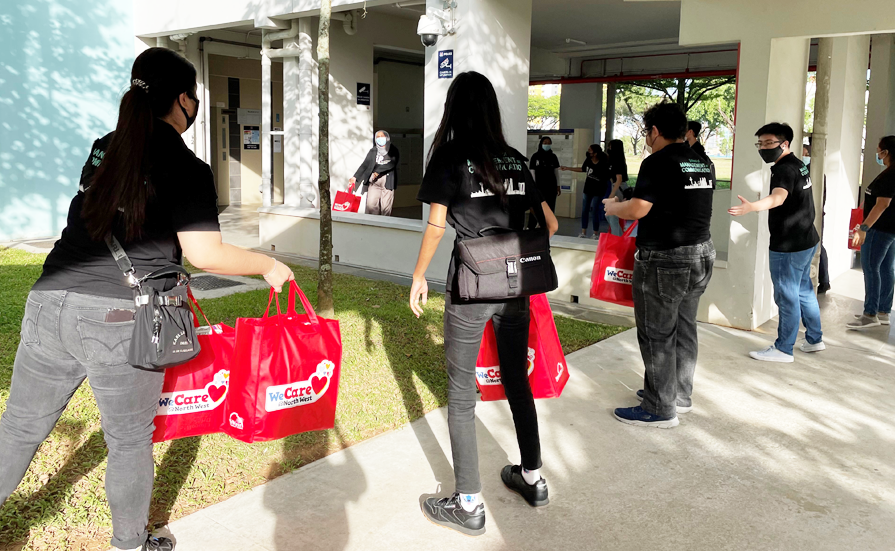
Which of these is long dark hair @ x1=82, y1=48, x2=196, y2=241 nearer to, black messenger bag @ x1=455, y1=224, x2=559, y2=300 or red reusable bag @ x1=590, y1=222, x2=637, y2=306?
black messenger bag @ x1=455, y1=224, x2=559, y2=300

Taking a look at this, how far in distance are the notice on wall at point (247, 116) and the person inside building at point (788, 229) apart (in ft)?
46.2

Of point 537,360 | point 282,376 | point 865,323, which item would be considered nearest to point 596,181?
point 865,323

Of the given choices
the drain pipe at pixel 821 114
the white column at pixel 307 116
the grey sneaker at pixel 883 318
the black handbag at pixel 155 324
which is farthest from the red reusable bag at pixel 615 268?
the white column at pixel 307 116

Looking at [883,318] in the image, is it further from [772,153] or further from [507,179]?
[507,179]

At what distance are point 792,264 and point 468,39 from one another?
13.5 feet

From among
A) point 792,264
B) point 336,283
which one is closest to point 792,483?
point 792,264

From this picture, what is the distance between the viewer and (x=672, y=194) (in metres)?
4.18

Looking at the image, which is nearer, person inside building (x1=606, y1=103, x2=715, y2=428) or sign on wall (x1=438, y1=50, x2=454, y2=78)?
person inside building (x1=606, y1=103, x2=715, y2=428)

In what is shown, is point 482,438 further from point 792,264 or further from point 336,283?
point 336,283

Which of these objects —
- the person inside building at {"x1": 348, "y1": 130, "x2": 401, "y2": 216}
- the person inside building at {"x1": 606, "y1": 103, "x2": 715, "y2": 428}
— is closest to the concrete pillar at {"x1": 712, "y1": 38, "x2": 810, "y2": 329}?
the person inside building at {"x1": 606, "y1": 103, "x2": 715, "y2": 428}

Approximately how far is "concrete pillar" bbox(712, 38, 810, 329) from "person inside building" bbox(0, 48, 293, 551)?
5.39 metres

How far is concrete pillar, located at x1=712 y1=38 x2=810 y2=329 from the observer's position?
6520 millimetres

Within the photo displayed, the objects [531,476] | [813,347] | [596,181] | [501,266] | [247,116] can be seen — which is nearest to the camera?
[501,266]

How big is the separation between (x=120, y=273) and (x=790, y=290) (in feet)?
16.1
